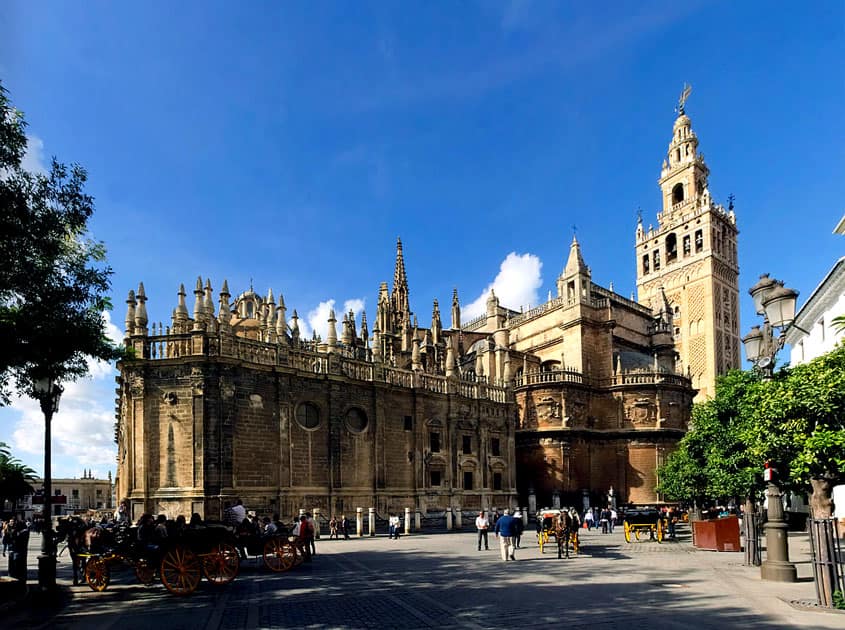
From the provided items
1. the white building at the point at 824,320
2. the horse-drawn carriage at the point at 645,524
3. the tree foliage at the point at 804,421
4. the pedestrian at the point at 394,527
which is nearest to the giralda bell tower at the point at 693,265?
the white building at the point at 824,320

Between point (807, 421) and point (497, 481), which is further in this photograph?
point (497, 481)

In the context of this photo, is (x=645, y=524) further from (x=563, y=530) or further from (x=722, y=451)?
(x=563, y=530)

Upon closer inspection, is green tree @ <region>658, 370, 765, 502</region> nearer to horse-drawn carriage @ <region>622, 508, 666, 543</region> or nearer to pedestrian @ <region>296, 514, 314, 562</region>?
horse-drawn carriage @ <region>622, 508, 666, 543</region>

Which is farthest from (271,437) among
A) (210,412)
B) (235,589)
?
(235,589)

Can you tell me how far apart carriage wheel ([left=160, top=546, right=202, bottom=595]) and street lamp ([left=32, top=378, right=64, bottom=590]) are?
203cm

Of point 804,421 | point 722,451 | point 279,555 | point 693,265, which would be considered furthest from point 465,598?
point 693,265

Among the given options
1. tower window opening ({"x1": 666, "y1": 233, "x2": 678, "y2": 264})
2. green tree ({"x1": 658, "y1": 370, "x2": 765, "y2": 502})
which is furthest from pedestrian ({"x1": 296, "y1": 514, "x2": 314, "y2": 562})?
tower window opening ({"x1": 666, "y1": 233, "x2": 678, "y2": 264})

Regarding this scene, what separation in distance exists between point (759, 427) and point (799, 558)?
798 centimetres

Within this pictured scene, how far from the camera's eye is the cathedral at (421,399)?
27.7 m

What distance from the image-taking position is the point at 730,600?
38.2 feet

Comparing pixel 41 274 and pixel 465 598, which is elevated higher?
pixel 41 274

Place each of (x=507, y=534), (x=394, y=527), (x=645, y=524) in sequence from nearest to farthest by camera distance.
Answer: (x=507, y=534) → (x=645, y=524) → (x=394, y=527)

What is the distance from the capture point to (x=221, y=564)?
13.6 meters

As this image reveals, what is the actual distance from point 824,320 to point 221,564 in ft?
80.4
